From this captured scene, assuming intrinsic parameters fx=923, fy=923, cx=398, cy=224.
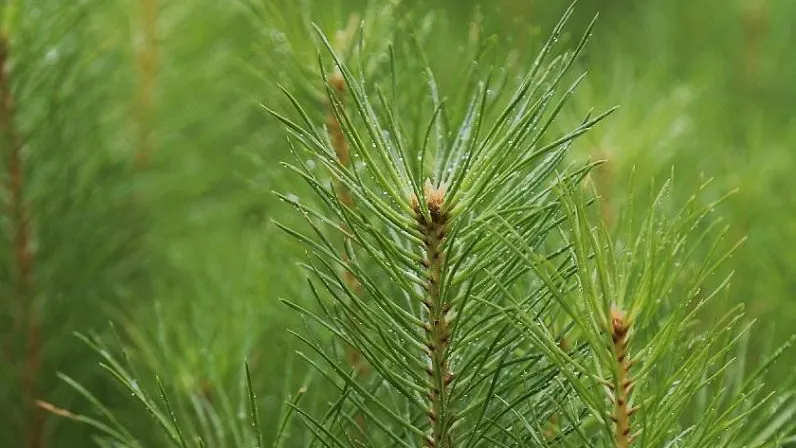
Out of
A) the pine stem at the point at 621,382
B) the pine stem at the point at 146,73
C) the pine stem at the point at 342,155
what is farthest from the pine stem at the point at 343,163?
the pine stem at the point at 146,73

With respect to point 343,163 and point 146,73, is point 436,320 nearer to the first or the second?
point 343,163

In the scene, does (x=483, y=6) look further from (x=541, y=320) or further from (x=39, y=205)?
(x=541, y=320)

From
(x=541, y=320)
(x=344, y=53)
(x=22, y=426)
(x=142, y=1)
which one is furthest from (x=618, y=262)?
(x=142, y=1)

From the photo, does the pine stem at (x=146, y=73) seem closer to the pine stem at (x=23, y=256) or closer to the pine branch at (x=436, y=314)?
the pine stem at (x=23, y=256)

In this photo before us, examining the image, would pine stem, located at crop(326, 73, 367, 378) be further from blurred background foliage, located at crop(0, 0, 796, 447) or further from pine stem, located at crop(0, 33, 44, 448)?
pine stem, located at crop(0, 33, 44, 448)

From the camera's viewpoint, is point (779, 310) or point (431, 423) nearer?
point (431, 423)

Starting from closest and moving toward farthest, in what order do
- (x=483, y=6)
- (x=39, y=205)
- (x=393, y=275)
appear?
(x=393, y=275) < (x=39, y=205) < (x=483, y=6)

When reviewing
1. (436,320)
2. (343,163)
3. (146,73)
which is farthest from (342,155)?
(146,73)
